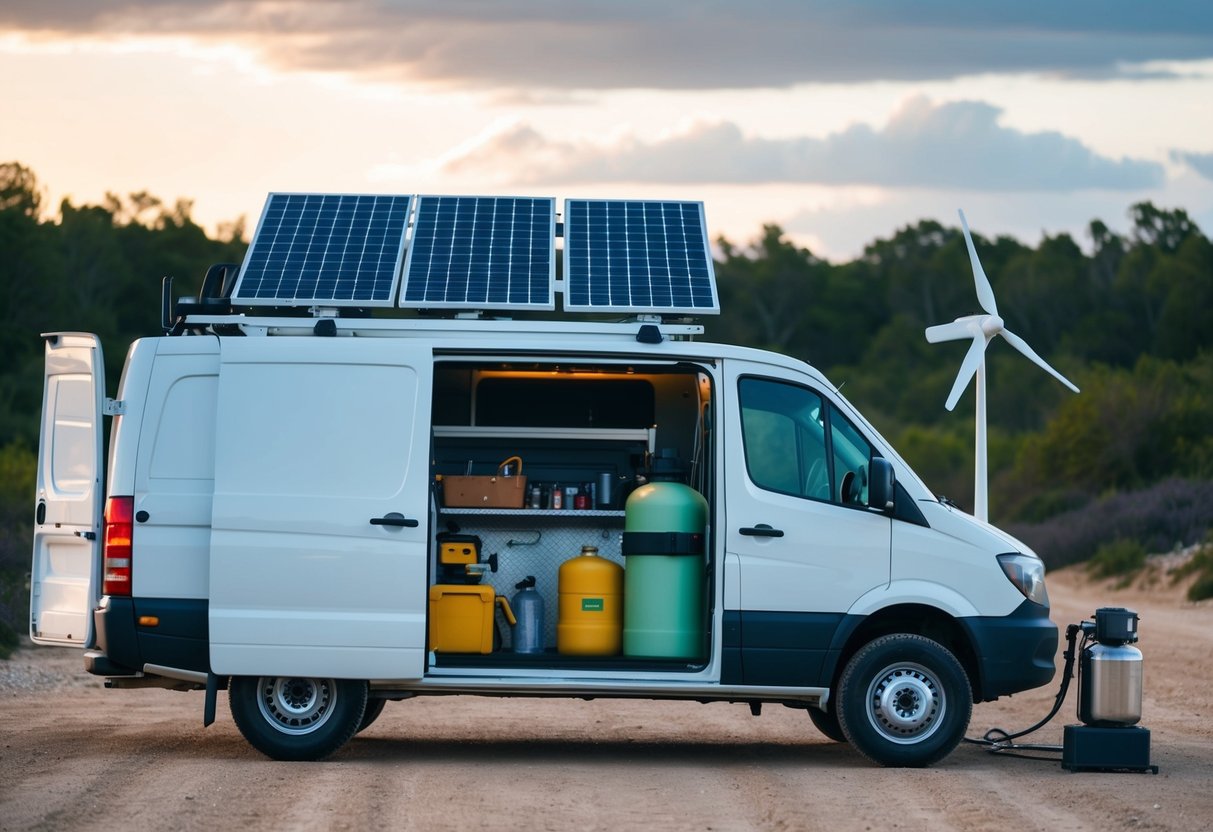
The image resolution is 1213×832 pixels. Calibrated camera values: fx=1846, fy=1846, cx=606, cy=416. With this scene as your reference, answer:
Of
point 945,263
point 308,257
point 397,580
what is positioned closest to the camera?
point 397,580

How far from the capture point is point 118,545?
36.2ft

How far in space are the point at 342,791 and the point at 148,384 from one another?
2.88m

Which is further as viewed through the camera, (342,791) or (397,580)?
(397,580)

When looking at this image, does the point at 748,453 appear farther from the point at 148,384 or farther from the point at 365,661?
the point at 148,384

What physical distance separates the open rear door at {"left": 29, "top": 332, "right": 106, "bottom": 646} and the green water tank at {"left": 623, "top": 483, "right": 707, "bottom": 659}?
10.7 feet

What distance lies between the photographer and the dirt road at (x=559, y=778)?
9289 mm

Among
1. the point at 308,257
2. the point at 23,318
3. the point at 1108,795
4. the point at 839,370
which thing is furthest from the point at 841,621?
the point at 839,370

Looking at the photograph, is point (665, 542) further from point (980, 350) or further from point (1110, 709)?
point (980, 350)

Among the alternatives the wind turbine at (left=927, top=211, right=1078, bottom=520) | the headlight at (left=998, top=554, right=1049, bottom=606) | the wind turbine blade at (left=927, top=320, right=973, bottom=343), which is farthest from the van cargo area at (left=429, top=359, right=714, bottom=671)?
the wind turbine blade at (left=927, top=320, right=973, bottom=343)

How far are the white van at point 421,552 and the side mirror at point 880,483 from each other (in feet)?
0.06

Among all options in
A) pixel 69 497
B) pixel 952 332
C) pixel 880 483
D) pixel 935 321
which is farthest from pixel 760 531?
pixel 935 321

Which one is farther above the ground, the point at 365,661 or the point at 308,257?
the point at 308,257

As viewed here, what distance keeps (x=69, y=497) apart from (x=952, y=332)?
10795 mm

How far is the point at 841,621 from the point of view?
1123 cm
